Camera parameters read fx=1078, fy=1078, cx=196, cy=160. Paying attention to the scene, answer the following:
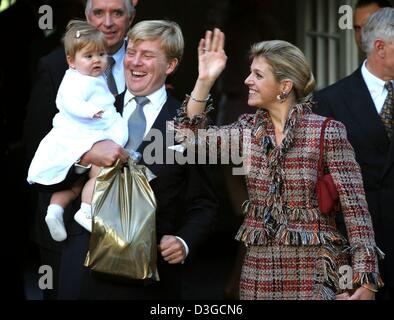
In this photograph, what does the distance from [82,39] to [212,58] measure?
0.54m

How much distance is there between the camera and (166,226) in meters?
4.34

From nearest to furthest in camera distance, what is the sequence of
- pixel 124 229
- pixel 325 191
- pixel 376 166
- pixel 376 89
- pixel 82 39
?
pixel 124 229
pixel 325 191
pixel 82 39
pixel 376 166
pixel 376 89

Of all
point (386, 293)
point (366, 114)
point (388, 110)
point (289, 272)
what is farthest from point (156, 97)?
point (386, 293)

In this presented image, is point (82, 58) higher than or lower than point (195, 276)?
higher

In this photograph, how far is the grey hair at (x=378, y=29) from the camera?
504 centimetres

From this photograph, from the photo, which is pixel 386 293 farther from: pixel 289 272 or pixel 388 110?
pixel 289 272

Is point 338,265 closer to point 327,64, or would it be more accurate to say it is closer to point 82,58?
point 82,58

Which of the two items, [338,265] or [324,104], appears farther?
[324,104]

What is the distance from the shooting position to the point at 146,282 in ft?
13.6

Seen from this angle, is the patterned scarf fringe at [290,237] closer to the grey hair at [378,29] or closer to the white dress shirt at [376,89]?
the white dress shirt at [376,89]

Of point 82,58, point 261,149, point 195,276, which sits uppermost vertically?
point 82,58

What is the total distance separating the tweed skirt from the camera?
4242 millimetres

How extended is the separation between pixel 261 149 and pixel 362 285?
0.67 m
